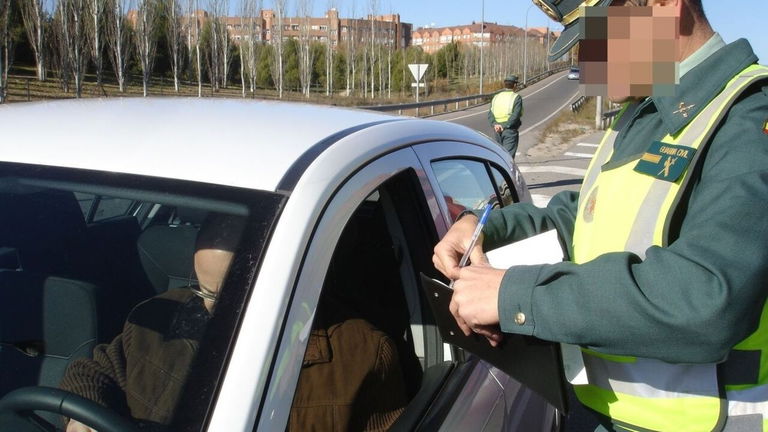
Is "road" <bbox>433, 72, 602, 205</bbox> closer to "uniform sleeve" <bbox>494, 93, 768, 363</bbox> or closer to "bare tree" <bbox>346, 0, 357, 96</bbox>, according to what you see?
"uniform sleeve" <bbox>494, 93, 768, 363</bbox>

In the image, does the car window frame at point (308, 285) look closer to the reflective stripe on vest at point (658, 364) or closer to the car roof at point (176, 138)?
the car roof at point (176, 138)

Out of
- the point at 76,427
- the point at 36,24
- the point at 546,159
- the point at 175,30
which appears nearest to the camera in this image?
the point at 76,427

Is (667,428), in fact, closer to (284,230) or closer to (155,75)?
(284,230)

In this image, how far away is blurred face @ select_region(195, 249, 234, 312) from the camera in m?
1.42

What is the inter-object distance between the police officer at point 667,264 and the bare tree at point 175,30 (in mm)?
40230

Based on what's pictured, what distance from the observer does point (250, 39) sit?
4606 centimetres

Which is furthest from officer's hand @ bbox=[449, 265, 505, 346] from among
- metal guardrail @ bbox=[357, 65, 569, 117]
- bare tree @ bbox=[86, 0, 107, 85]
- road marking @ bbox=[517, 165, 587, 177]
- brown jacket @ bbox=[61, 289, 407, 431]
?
bare tree @ bbox=[86, 0, 107, 85]

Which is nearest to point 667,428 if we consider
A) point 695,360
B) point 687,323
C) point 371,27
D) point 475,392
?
point 695,360

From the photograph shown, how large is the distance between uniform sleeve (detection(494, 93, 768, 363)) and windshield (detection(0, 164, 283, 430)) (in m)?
0.56

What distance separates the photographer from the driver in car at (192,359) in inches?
54.4

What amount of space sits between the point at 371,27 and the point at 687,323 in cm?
5674

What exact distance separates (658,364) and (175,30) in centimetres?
4091

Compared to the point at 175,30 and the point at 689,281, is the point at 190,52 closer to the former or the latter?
the point at 175,30

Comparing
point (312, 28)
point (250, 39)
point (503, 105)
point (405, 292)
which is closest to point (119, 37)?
point (250, 39)
